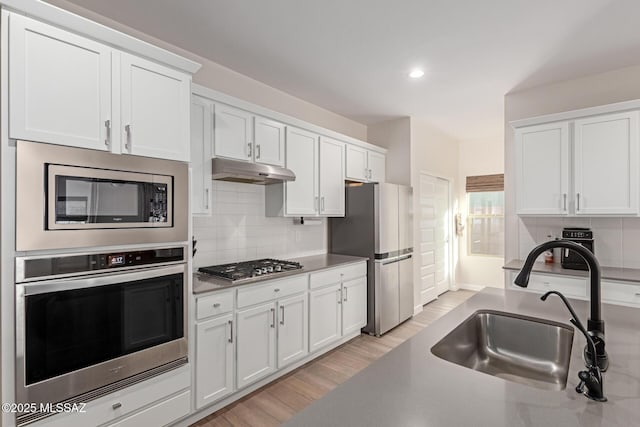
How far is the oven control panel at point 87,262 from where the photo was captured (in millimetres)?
1453

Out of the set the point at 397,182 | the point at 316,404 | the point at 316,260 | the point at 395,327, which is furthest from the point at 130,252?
the point at 397,182

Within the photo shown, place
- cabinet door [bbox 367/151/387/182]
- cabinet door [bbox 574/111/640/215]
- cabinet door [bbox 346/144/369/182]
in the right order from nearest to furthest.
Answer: cabinet door [bbox 574/111/640/215]
cabinet door [bbox 346/144/369/182]
cabinet door [bbox 367/151/387/182]

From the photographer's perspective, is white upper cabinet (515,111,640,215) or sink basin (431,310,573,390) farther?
white upper cabinet (515,111,640,215)

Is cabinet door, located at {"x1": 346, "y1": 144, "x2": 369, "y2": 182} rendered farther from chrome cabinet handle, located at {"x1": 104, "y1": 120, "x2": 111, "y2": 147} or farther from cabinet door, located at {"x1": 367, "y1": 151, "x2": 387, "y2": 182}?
chrome cabinet handle, located at {"x1": 104, "y1": 120, "x2": 111, "y2": 147}

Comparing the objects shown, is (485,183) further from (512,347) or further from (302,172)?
(512,347)

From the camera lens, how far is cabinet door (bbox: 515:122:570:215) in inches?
119

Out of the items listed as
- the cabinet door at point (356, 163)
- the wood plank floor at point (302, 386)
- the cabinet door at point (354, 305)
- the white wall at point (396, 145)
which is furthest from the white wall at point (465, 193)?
the cabinet door at point (354, 305)

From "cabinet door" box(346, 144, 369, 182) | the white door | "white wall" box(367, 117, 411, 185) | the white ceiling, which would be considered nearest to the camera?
the white ceiling

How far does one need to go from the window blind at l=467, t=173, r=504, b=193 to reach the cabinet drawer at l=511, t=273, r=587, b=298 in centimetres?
295

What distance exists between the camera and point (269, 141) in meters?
2.99

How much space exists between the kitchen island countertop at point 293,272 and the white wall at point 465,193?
3.25 meters

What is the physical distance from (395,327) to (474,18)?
135 inches

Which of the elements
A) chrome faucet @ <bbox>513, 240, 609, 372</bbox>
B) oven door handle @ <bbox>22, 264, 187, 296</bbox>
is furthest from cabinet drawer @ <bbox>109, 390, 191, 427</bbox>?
chrome faucet @ <bbox>513, 240, 609, 372</bbox>

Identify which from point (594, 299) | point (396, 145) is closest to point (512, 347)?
point (594, 299)
